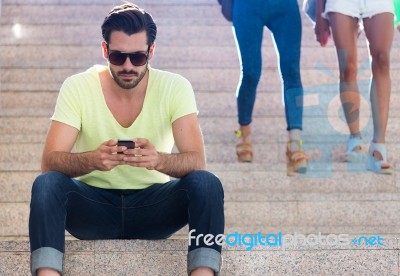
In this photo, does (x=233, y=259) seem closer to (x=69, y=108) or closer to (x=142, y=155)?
(x=142, y=155)

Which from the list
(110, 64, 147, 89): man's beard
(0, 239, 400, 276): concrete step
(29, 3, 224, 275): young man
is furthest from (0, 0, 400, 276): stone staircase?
(110, 64, 147, 89): man's beard

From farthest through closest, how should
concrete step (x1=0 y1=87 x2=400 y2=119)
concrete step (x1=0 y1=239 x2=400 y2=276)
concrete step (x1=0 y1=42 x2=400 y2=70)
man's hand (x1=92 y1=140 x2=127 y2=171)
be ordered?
concrete step (x1=0 y1=42 x2=400 y2=70)
concrete step (x1=0 y1=87 x2=400 y2=119)
concrete step (x1=0 y1=239 x2=400 y2=276)
man's hand (x1=92 y1=140 x2=127 y2=171)

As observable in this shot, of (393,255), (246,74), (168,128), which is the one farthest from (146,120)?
(246,74)

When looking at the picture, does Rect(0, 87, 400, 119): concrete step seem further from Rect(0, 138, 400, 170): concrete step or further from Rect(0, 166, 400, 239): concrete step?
Rect(0, 166, 400, 239): concrete step

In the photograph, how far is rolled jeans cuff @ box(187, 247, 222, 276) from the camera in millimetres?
3254

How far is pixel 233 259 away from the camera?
11.6 feet

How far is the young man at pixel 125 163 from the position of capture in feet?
10.8

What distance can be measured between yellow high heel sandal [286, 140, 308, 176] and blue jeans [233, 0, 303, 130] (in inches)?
10.7

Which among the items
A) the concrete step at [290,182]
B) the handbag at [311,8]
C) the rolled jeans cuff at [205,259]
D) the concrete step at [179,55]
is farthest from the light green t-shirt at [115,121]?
the concrete step at [179,55]

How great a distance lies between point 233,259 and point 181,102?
607 mm

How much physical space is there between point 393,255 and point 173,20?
3895 millimetres

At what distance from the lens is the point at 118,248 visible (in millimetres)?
3510

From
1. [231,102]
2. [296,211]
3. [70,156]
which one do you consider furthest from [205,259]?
[231,102]

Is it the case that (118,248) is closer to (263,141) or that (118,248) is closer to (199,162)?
(199,162)
